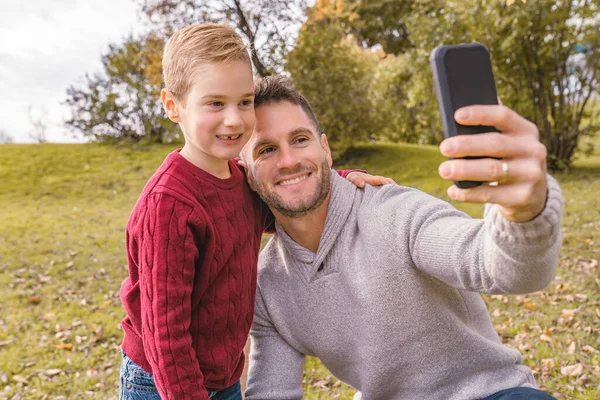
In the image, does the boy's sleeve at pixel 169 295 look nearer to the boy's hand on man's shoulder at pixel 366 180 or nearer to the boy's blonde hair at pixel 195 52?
the boy's blonde hair at pixel 195 52

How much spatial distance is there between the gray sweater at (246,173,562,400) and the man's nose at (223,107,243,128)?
1.81ft

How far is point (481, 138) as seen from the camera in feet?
3.41

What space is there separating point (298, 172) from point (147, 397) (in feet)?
3.74

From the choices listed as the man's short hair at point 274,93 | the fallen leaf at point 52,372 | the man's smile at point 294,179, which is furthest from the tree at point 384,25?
the man's smile at point 294,179

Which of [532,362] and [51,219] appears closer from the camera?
[532,362]

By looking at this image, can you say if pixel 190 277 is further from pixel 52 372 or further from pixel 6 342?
pixel 6 342

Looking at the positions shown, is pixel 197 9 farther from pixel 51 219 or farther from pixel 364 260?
pixel 364 260

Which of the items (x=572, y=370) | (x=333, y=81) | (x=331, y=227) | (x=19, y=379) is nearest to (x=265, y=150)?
(x=331, y=227)

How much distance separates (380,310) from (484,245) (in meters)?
0.82

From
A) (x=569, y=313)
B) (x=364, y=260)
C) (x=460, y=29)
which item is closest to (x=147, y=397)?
(x=364, y=260)

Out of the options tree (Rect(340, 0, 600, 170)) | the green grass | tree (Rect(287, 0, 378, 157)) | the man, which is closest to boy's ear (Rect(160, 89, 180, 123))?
the man

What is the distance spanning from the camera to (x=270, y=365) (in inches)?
97.5

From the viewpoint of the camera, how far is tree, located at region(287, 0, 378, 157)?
1207 cm

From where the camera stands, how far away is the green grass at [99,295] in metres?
4.74
